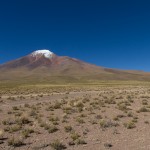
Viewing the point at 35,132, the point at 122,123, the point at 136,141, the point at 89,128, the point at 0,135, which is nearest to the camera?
the point at 136,141

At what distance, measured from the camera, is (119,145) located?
10312 mm

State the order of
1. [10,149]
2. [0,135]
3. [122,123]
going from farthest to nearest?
[122,123] < [0,135] < [10,149]

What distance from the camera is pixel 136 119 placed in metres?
16.0

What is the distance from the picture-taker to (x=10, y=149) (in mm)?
9867

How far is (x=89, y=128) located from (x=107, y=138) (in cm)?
228

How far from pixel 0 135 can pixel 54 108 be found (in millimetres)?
10724

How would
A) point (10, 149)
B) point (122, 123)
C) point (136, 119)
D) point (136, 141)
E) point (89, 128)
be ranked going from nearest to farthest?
point (10, 149), point (136, 141), point (89, 128), point (122, 123), point (136, 119)

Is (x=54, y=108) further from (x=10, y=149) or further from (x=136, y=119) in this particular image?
(x=10, y=149)

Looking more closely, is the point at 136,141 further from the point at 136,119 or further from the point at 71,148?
the point at 136,119

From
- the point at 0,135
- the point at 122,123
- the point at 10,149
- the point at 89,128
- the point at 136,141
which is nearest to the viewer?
the point at 10,149

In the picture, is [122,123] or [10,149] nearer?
[10,149]

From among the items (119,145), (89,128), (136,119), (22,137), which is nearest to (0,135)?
(22,137)

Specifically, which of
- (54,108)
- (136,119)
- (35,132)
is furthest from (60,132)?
(54,108)

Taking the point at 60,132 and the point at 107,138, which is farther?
the point at 60,132
